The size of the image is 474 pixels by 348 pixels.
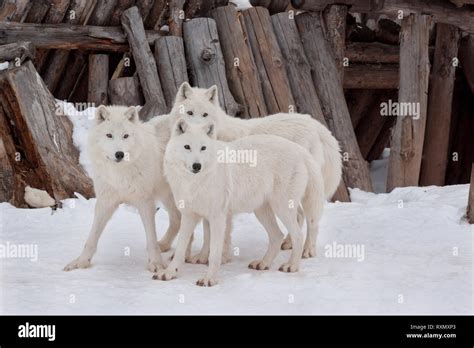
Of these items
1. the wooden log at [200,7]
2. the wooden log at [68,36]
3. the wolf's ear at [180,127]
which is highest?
the wooden log at [200,7]

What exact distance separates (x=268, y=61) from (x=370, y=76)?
3746mm

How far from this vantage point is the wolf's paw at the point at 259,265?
7.56m

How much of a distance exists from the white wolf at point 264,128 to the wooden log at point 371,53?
6.14 m

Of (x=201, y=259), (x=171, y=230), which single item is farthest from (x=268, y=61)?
(x=201, y=259)

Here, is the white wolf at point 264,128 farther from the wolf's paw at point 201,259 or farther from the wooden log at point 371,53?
the wooden log at point 371,53

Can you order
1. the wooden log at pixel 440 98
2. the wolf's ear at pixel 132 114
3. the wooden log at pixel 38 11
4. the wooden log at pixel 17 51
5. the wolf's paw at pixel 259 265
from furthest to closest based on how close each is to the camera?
1. the wooden log at pixel 440 98
2. the wooden log at pixel 38 11
3. the wooden log at pixel 17 51
4. the wolf's paw at pixel 259 265
5. the wolf's ear at pixel 132 114

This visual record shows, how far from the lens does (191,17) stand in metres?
12.0

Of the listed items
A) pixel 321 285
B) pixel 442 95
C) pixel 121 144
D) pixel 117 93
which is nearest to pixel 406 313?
pixel 321 285

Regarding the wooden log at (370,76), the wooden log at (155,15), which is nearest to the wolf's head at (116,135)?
the wooden log at (155,15)

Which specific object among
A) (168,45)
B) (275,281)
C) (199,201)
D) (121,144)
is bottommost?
(275,281)

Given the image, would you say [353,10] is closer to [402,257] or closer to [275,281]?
[402,257]

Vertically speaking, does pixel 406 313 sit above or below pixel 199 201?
below

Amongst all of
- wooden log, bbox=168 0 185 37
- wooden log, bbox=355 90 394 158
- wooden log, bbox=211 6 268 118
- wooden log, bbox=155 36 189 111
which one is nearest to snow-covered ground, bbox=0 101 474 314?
wooden log, bbox=155 36 189 111

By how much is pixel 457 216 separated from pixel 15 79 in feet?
17.9
